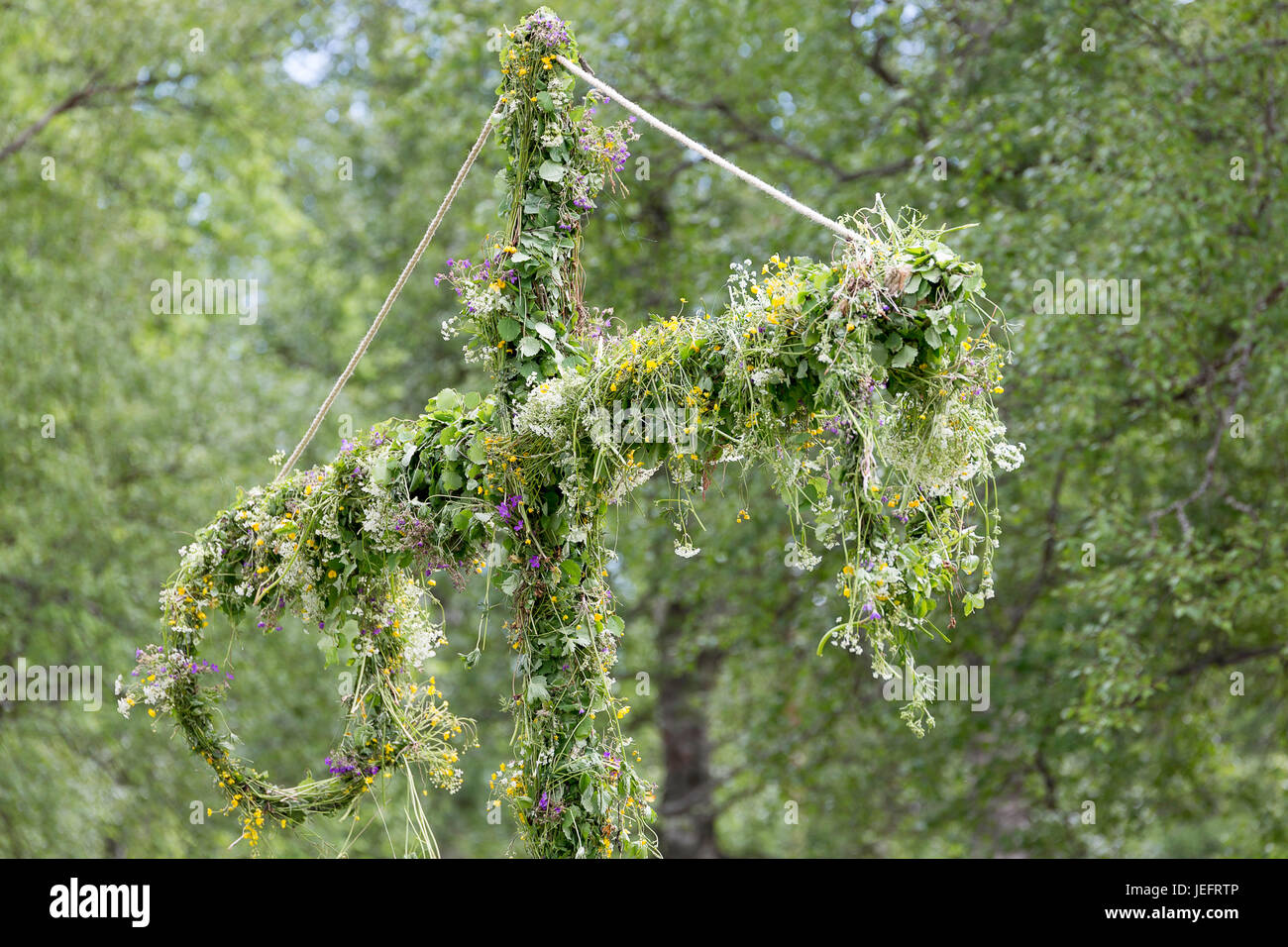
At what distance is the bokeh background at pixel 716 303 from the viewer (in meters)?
6.33

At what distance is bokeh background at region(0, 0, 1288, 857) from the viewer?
20.8 feet

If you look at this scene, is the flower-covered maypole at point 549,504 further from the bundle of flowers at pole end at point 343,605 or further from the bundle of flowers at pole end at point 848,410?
the bundle of flowers at pole end at point 343,605

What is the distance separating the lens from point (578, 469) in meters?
2.77

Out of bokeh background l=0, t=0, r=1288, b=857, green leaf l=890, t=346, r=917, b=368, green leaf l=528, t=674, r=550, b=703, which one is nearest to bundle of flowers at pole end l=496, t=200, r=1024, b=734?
green leaf l=890, t=346, r=917, b=368

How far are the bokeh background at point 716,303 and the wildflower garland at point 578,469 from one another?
273 centimetres

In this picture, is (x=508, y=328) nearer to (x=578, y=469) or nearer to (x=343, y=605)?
(x=578, y=469)

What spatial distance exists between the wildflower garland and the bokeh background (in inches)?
107

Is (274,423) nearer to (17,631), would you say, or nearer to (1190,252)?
(17,631)

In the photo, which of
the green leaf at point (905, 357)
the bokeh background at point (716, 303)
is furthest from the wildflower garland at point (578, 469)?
the bokeh background at point (716, 303)

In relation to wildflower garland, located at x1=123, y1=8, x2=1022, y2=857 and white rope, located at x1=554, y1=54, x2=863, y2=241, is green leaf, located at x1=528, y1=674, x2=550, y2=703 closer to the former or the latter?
wildflower garland, located at x1=123, y1=8, x2=1022, y2=857

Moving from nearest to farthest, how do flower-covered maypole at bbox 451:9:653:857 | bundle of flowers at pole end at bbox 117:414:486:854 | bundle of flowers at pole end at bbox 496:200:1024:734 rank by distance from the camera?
bundle of flowers at pole end at bbox 496:200:1024:734 → flower-covered maypole at bbox 451:9:653:857 → bundle of flowers at pole end at bbox 117:414:486:854

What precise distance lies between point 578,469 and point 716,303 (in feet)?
15.5

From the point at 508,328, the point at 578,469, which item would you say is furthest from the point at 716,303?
the point at 578,469

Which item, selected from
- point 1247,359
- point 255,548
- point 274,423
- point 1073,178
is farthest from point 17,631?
point 1247,359
